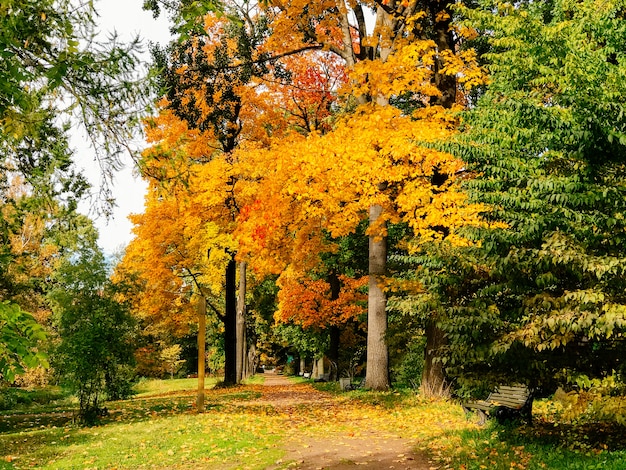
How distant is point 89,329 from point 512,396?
29.6ft

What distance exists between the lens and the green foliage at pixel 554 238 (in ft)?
20.9

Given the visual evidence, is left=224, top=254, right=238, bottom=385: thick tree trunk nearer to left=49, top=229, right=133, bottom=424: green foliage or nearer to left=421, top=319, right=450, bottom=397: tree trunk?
left=49, top=229, right=133, bottom=424: green foliage

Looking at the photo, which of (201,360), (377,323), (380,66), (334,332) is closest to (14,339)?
(201,360)

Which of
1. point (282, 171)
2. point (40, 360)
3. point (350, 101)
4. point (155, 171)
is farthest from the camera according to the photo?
point (350, 101)

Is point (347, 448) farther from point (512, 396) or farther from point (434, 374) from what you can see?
point (434, 374)

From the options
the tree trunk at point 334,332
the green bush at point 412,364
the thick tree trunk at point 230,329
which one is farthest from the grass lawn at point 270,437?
the tree trunk at point 334,332

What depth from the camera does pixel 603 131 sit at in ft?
21.4

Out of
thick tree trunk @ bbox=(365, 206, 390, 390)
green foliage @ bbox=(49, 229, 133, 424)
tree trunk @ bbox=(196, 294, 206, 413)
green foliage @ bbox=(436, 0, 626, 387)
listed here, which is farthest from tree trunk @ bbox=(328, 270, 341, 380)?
green foliage @ bbox=(436, 0, 626, 387)

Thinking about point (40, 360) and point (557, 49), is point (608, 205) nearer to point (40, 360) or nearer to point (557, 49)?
point (557, 49)

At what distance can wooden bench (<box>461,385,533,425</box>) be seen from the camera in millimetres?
8156

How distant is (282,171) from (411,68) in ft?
15.0

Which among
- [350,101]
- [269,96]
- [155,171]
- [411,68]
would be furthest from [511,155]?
[269,96]

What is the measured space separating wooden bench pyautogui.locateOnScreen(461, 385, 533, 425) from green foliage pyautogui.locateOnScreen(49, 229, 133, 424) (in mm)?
8077

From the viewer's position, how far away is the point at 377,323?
1541 centimetres
